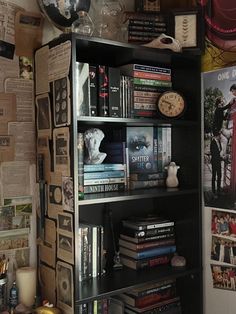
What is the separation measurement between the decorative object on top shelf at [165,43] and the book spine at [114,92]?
23 cm

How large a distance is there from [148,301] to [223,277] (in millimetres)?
367

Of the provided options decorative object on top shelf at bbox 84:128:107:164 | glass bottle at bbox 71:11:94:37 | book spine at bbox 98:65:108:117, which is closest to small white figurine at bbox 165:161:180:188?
decorative object on top shelf at bbox 84:128:107:164

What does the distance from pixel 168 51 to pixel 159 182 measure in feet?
2.05

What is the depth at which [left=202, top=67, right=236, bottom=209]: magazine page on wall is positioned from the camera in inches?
69.3

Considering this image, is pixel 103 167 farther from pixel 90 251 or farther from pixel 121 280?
pixel 121 280

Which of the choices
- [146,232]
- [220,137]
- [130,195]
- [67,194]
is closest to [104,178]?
[130,195]

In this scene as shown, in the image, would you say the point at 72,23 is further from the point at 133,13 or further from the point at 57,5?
the point at 133,13

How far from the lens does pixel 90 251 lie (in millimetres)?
1683

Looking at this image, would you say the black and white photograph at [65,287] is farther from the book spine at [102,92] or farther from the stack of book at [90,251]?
the book spine at [102,92]

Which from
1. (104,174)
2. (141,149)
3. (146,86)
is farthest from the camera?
(141,149)

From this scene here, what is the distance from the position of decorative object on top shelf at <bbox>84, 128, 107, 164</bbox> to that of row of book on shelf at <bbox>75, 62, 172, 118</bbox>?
13cm

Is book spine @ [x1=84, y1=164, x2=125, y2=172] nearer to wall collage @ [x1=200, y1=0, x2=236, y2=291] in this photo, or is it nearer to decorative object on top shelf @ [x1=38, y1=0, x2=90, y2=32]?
wall collage @ [x1=200, y1=0, x2=236, y2=291]

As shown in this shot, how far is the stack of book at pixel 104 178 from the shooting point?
167 cm

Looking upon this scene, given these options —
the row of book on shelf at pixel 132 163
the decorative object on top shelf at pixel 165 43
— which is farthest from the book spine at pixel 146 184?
the decorative object on top shelf at pixel 165 43
